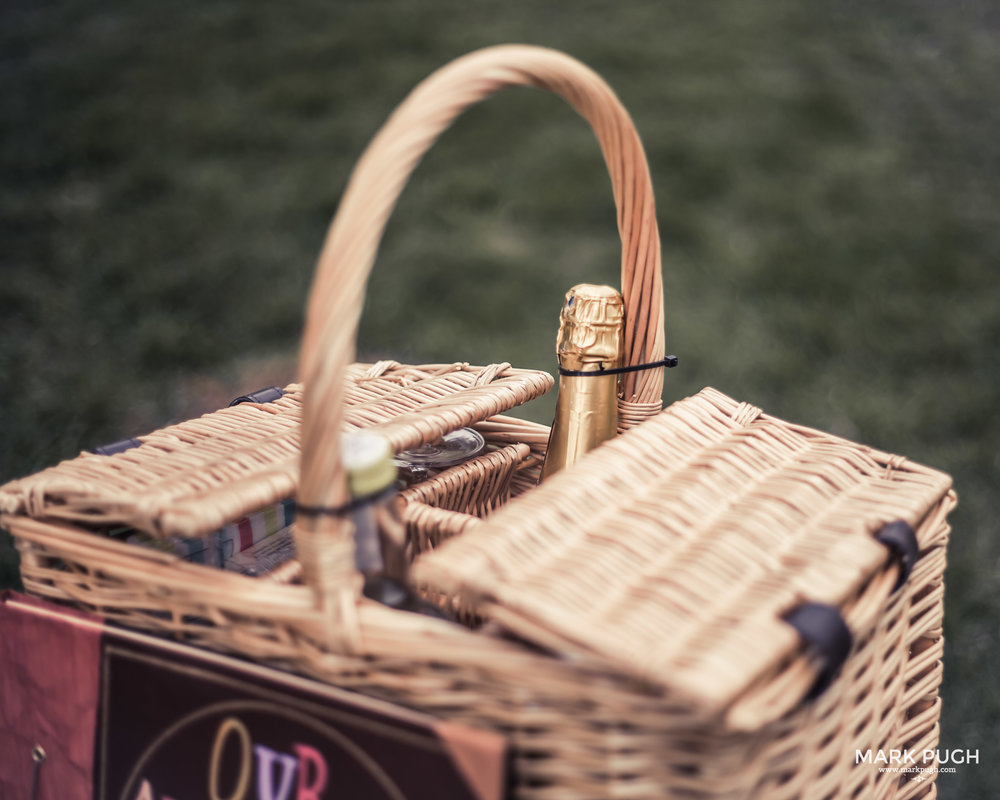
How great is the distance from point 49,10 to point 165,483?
10.4 feet

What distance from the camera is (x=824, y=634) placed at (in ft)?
1.71

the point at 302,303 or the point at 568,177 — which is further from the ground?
the point at 568,177

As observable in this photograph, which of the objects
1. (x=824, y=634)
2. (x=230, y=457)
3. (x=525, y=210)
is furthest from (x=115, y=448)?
(x=525, y=210)

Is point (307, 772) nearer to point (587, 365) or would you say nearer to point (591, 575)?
point (591, 575)

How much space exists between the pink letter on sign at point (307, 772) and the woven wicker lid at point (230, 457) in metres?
0.16

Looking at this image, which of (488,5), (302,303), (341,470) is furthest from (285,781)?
(488,5)

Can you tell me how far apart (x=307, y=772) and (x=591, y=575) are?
24 centimetres

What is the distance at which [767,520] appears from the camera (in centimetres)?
64

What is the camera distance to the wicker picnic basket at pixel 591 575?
1.63ft

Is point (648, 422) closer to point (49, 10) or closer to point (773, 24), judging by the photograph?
point (773, 24)

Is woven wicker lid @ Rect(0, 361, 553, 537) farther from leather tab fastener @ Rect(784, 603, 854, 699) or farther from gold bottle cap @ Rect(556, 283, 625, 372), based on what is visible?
leather tab fastener @ Rect(784, 603, 854, 699)

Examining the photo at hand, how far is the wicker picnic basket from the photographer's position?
0.50 m

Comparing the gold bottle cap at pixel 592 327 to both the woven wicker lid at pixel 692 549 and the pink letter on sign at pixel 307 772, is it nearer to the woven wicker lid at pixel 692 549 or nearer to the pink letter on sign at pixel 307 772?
A: the woven wicker lid at pixel 692 549

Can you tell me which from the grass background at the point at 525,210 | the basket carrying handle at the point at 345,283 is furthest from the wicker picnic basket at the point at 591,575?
the grass background at the point at 525,210
